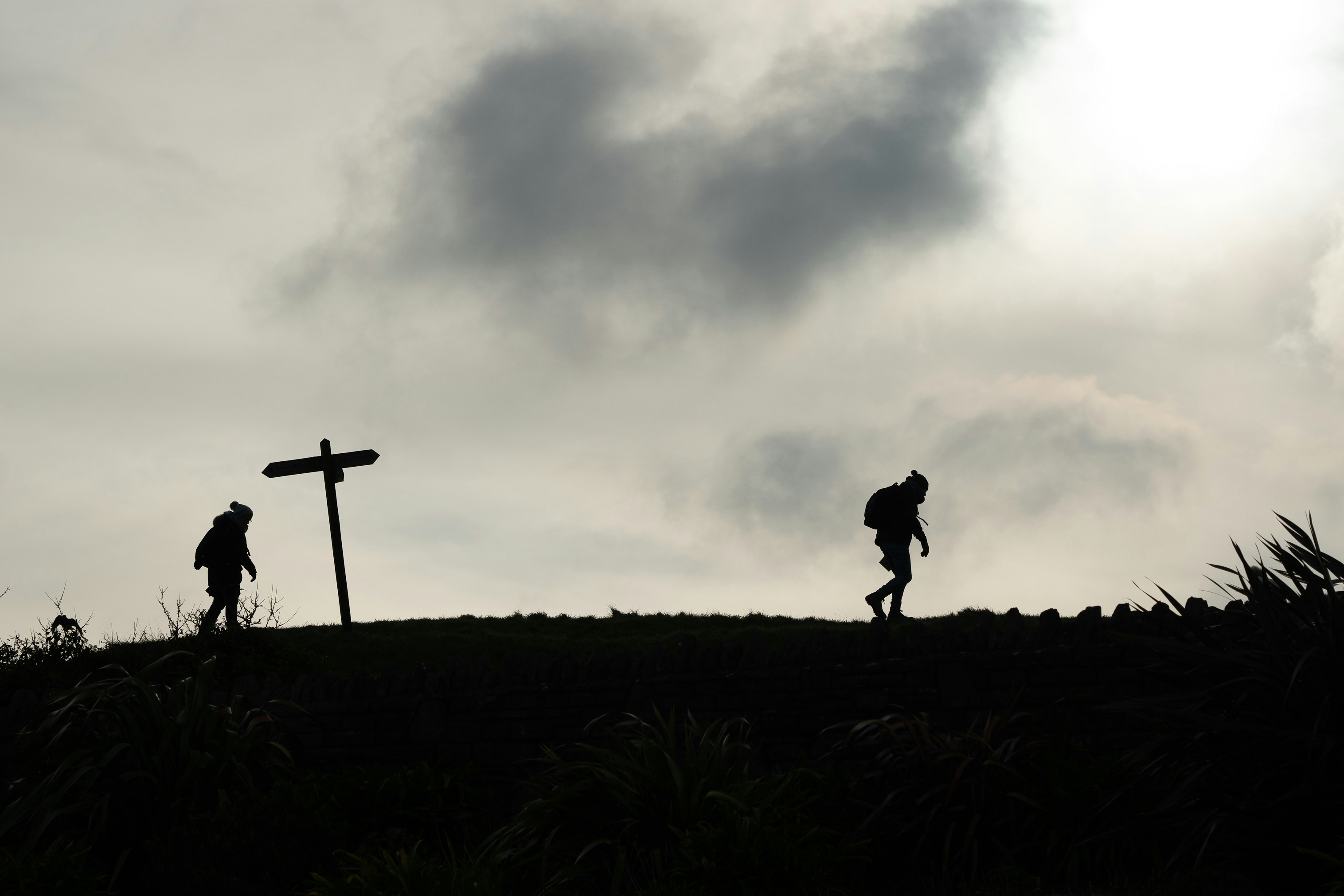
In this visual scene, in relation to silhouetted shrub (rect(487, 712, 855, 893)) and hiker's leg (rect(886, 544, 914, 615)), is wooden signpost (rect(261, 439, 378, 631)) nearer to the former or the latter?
hiker's leg (rect(886, 544, 914, 615))

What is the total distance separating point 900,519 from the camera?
13.5 meters

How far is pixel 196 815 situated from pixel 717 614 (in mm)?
10788

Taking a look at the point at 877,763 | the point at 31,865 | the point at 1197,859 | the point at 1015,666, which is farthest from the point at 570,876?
the point at 1015,666

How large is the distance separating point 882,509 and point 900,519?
25cm

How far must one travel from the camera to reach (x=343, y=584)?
51.6ft

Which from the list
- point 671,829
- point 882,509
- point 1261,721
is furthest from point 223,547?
point 1261,721

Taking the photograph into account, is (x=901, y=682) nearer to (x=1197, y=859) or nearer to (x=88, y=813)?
(x=1197, y=859)

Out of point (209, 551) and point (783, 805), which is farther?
point (209, 551)

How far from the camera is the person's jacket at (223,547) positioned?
1473 centimetres

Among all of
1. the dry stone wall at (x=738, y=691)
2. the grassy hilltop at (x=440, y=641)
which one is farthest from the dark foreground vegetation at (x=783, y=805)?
the grassy hilltop at (x=440, y=641)

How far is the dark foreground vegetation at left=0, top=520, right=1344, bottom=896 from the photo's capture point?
16.8 ft

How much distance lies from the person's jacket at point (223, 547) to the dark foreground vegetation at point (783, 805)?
7742mm

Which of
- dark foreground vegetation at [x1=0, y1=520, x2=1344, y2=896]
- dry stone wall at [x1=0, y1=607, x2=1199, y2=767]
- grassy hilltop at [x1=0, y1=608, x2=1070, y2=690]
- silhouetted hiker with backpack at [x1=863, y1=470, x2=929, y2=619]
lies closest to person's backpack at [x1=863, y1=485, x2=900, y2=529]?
silhouetted hiker with backpack at [x1=863, y1=470, x2=929, y2=619]

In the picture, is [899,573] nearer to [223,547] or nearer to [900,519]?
[900,519]
